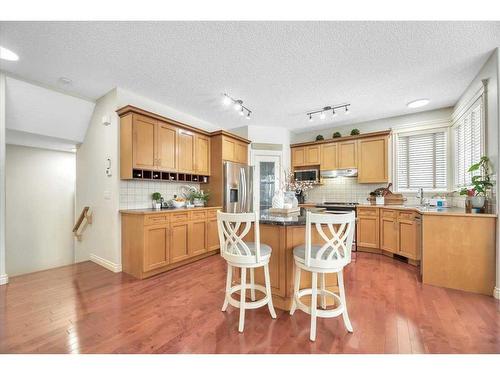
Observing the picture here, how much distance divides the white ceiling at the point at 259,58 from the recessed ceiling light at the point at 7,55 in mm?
65

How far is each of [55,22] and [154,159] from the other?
5.82ft

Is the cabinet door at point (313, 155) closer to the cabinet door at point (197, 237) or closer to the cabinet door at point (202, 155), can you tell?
the cabinet door at point (202, 155)

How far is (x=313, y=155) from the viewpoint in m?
5.01

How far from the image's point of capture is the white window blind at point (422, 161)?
3965mm

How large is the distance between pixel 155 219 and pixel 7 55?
2365 millimetres

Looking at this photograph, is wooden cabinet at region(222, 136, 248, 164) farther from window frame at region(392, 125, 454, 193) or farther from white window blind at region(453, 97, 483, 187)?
white window blind at region(453, 97, 483, 187)

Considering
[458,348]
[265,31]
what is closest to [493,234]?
[458,348]

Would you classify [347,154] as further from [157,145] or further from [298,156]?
[157,145]

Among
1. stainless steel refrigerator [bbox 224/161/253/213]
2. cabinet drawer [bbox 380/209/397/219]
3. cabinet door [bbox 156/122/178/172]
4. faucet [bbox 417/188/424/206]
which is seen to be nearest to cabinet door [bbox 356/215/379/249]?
cabinet drawer [bbox 380/209/397/219]

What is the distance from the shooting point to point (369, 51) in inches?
90.3

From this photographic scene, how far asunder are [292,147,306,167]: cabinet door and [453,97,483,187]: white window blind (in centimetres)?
269

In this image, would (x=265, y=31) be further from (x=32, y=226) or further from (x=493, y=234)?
(x=32, y=226)

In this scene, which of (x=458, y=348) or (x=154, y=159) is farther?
(x=154, y=159)

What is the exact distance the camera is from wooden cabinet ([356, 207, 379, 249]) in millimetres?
3939
